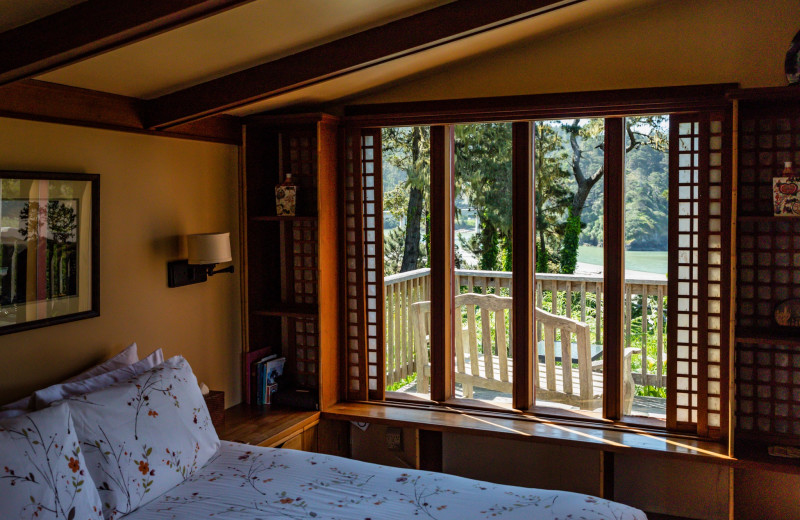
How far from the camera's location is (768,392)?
356cm

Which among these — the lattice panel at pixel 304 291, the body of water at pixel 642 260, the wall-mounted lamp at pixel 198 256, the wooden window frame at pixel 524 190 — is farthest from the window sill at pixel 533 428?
the wall-mounted lamp at pixel 198 256

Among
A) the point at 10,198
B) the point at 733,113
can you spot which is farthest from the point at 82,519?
the point at 733,113

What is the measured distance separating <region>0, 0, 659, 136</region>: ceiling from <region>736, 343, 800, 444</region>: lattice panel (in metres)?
1.94

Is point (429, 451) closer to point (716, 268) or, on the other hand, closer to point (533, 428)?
point (533, 428)

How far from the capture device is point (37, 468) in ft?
7.02

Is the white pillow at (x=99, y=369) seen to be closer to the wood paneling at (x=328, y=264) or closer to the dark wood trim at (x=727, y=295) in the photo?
the wood paneling at (x=328, y=264)

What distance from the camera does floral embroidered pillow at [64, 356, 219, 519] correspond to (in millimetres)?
2443

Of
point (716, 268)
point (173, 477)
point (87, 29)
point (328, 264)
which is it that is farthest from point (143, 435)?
point (716, 268)

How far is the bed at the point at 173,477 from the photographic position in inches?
85.9

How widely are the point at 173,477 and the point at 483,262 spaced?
7.28 ft

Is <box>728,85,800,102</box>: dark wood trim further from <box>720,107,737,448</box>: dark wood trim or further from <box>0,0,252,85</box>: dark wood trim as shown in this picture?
<box>0,0,252,85</box>: dark wood trim

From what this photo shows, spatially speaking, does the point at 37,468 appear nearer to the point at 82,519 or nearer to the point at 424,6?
the point at 82,519

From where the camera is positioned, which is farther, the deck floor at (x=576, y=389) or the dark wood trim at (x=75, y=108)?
the deck floor at (x=576, y=389)

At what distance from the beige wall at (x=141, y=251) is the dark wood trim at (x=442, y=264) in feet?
3.96
